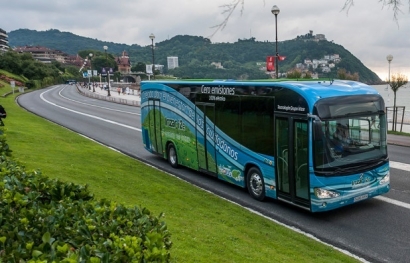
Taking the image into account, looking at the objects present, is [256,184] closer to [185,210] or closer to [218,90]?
[185,210]

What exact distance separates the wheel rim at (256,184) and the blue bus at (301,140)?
3 cm

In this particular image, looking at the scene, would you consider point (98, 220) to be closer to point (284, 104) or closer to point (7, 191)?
point (7, 191)

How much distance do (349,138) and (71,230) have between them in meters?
7.40

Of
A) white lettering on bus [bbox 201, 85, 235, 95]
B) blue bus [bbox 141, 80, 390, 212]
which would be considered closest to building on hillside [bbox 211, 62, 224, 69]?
white lettering on bus [bbox 201, 85, 235, 95]

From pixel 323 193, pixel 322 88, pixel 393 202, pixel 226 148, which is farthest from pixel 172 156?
pixel 393 202

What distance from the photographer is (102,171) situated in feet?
40.2

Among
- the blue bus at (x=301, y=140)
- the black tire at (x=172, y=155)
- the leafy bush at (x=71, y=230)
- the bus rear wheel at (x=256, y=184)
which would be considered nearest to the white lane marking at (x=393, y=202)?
the blue bus at (x=301, y=140)

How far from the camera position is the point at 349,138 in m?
9.52

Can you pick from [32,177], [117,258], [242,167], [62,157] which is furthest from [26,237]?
[62,157]

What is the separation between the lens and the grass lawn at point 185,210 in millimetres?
6699

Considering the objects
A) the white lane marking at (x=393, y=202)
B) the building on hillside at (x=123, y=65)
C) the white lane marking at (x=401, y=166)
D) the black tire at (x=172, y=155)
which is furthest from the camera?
the building on hillside at (x=123, y=65)

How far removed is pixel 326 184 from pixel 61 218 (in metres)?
6.55

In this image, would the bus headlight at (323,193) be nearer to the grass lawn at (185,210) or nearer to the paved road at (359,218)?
the paved road at (359,218)

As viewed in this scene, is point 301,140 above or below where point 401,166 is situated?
above
